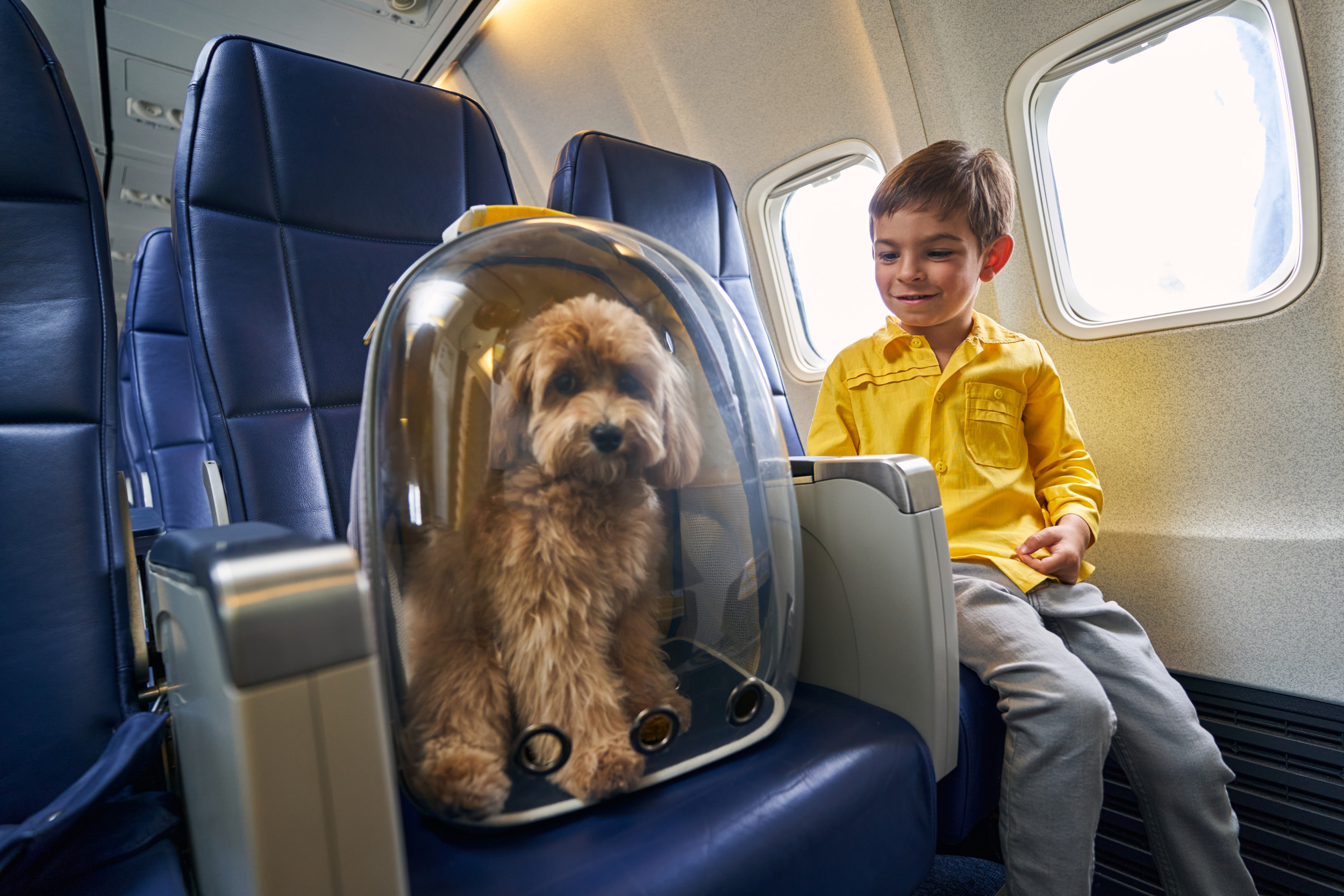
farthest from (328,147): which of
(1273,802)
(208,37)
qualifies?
(208,37)

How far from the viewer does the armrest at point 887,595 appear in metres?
0.81

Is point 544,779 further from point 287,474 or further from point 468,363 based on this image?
point 287,474

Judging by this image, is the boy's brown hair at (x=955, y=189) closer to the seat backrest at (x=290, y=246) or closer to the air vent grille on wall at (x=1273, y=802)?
the seat backrest at (x=290, y=246)

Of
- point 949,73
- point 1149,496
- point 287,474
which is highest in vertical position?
point 949,73

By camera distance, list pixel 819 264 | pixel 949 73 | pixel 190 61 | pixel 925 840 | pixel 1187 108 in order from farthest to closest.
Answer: pixel 190 61, pixel 819 264, pixel 949 73, pixel 1187 108, pixel 925 840

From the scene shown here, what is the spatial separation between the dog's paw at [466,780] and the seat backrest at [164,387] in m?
2.39

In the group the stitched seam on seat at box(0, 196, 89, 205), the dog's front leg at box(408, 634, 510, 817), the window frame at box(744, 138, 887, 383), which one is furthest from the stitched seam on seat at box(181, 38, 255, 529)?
the window frame at box(744, 138, 887, 383)

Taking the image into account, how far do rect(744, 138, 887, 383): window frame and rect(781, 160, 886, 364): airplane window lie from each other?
0.07 ft

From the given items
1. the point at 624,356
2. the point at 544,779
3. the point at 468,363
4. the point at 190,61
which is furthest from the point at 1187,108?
the point at 190,61

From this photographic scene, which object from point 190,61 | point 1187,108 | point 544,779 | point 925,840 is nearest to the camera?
point 544,779

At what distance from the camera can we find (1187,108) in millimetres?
1739

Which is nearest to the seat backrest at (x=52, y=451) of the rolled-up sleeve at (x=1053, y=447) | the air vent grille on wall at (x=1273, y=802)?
the rolled-up sleeve at (x=1053, y=447)

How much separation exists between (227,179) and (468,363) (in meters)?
0.71

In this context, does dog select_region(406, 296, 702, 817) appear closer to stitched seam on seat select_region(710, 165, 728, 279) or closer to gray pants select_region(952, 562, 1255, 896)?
gray pants select_region(952, 562, 1255, 896)
